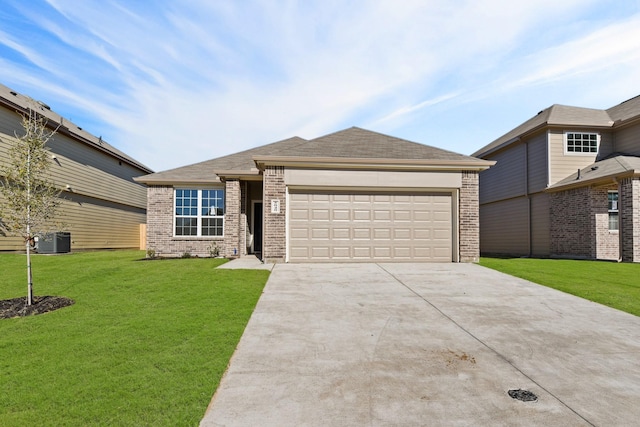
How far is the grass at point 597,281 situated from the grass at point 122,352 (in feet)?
22.9

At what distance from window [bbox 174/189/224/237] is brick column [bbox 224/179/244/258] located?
0.87m

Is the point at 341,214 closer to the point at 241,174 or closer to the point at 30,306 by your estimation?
the point at 241,174

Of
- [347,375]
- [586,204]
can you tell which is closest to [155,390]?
[347,375]

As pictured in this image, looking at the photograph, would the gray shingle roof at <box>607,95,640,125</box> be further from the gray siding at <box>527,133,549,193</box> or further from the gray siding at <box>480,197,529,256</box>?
the gray siding at <box>480,197,529,256</box>

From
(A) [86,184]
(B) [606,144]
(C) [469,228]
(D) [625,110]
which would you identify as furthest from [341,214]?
(D) [625,110]

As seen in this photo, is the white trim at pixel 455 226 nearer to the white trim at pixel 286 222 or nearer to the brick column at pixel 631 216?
the white trim at pixel 286 222

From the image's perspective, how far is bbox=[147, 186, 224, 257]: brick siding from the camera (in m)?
14.2

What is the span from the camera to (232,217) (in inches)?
537

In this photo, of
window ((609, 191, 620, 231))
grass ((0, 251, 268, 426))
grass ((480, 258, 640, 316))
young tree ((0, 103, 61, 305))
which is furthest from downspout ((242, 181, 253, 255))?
window ((609, 191, 620, 231))

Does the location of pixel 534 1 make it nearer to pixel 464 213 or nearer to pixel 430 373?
pixel 464 213

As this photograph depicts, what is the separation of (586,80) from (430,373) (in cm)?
1299

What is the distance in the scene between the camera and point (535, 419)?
8.91 ft

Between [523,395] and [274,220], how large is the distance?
340 inches

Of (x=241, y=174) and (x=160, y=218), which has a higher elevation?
(x=241, y=174)
